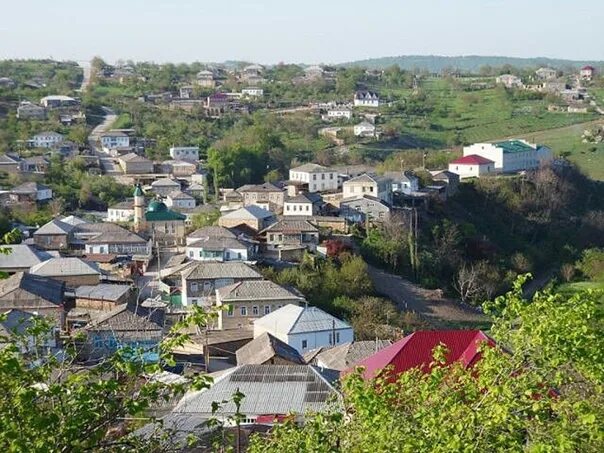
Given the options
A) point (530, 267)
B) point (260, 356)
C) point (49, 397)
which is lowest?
point (530, 267)

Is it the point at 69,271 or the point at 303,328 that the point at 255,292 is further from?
the point at 69,271

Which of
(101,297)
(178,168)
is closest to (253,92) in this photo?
(178,168)

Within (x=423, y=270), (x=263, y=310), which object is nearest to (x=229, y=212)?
(x=423, y=270)

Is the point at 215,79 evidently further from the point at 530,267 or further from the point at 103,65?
the point at 530,267

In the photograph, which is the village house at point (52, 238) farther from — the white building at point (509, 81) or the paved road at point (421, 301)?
the white building at point (509, 81)

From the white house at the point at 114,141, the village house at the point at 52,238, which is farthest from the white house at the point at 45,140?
the village house at the point at 52,238

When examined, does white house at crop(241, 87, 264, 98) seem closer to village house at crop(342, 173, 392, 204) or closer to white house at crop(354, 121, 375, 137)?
white house at crop(354, 121, 375, 137)

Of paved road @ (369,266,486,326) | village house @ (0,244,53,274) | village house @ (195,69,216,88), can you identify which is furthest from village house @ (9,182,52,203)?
village house @ (195,69,216,88)
